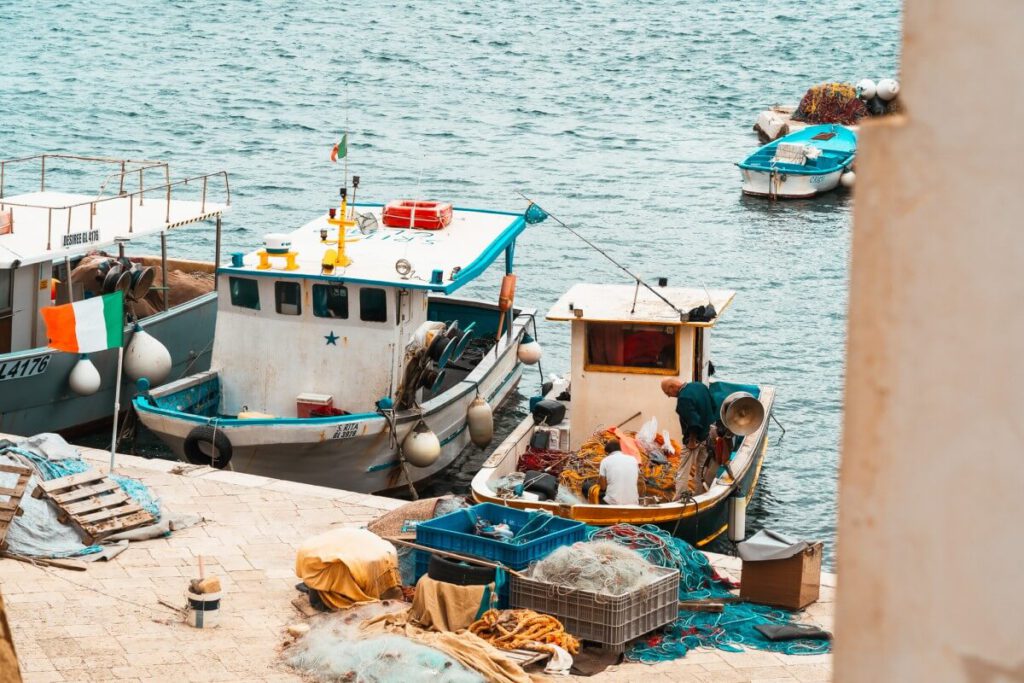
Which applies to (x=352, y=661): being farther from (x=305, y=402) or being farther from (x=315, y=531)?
(x=305, y=402)

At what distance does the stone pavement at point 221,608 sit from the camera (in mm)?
9742

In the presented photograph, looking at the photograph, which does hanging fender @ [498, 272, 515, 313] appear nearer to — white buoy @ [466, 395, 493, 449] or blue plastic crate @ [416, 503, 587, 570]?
white buoy @ [466, 395, 493, 449]

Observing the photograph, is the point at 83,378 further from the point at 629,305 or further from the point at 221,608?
the point at 221,608

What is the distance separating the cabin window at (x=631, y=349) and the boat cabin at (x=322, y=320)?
160 centimetres

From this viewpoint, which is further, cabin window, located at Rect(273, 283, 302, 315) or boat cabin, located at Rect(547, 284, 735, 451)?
cabin window, located at Rect(273, 283, 302, 315)

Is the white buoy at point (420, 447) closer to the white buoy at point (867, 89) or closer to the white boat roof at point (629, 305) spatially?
the white boat roof at point (629, 305)

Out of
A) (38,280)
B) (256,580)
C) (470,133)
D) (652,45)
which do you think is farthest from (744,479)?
(652,45)

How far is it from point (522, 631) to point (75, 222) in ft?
33.6

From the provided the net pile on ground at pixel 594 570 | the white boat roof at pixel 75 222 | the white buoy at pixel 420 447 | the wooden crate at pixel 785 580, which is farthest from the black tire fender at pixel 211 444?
the wooden crate at pixel 785 580

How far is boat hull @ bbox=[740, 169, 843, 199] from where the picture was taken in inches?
1459

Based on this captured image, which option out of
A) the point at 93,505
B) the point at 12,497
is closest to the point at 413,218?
the point at 93,505

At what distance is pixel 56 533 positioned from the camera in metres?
12.0

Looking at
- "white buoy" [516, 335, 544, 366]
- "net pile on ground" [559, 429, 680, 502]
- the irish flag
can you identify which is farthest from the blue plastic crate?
"white buoy" [516, 335, 544, 366]

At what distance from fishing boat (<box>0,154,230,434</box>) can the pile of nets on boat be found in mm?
7443
